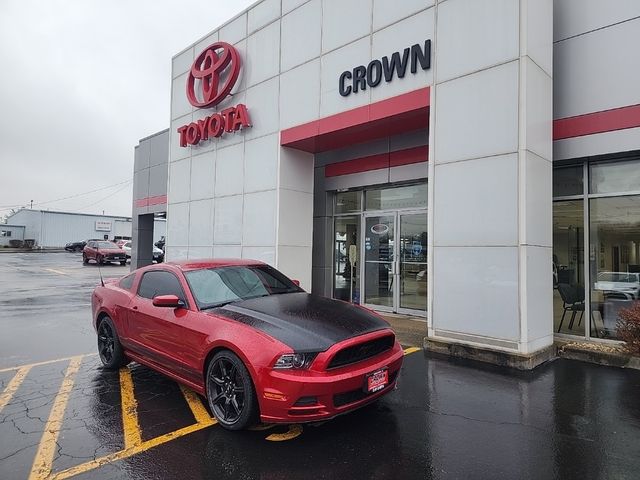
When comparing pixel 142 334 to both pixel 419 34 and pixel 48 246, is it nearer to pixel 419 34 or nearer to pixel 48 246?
pixel 419 34

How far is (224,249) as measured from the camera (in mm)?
11844

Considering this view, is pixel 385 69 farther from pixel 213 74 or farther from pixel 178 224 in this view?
pixel 178 224

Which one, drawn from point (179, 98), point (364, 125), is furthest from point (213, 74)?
point (364, 125)

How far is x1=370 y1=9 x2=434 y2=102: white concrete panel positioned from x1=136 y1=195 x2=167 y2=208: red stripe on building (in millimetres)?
12766

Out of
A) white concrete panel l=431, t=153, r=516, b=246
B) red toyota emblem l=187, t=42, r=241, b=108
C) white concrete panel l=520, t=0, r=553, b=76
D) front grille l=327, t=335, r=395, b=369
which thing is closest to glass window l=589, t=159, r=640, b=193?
white concrete panel l=520, t=0, r=553, b=76

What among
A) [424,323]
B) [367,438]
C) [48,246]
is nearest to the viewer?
[367,438]

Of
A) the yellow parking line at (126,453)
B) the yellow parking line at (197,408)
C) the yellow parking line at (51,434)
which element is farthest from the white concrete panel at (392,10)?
the yellow parking line at (51,434)

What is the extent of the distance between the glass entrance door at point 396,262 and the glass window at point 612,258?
3.35m

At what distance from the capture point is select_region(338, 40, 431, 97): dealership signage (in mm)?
7559

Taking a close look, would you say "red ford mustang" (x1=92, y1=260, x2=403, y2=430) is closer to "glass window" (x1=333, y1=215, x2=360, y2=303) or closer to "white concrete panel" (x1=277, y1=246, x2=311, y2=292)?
"white concrete panel" (x1=277, y1=246, x2=311, y2=292)

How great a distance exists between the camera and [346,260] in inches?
460

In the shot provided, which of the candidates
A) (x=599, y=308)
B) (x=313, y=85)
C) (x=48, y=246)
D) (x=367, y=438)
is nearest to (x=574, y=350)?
(x=599, y=308)

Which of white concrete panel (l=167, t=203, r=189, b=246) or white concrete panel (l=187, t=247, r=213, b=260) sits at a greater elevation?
white concrete panel (l=167, t=203, r=189, b=246)

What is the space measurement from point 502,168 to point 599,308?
118 inches
